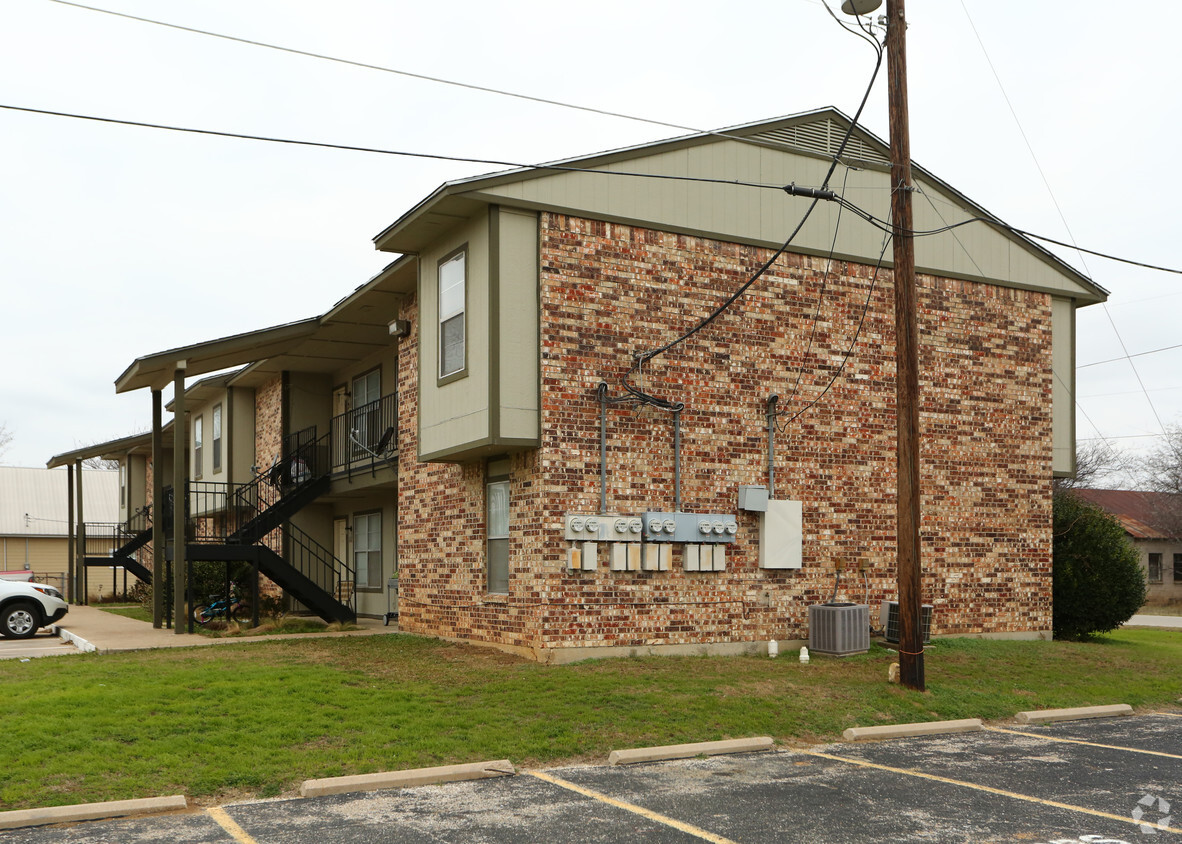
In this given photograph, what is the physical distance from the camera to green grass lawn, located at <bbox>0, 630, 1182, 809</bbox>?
8453mm

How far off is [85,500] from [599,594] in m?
44.2

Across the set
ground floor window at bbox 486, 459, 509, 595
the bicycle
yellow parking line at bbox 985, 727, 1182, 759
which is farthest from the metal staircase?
yellow parking line at bbox 985, 727, 1182, 759

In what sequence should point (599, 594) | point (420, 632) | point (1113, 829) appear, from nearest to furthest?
point (1113, 829), point (599, 594), point (420, 632)

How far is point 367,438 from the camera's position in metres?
21.5

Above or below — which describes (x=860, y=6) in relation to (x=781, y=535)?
above

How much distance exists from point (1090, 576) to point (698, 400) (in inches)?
342

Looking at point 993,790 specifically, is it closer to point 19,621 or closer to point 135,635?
point 135,635

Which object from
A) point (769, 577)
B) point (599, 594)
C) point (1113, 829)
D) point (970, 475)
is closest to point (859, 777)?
point (1113, 829)

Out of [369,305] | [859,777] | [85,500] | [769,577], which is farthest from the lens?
[85,500]

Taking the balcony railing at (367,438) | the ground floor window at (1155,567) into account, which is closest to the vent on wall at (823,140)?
the balcony railing at (367,438)

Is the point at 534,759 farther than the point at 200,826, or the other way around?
the point at 534,759

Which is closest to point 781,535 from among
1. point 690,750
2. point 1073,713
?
point 1073,713

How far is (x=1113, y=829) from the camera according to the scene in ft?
23.0

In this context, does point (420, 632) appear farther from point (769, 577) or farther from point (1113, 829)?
point (1113, 829)
